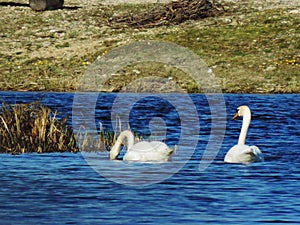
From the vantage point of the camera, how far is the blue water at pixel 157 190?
14.4 metres

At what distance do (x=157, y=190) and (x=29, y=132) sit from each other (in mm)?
5022

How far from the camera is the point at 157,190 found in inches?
668

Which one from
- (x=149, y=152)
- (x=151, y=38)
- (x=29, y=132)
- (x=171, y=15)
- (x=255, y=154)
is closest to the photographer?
(x=149, y=152)

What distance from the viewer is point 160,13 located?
1996 inches

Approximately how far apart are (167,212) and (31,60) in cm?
3057

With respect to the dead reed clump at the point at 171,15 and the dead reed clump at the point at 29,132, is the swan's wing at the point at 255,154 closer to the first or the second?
the dead reed clump at the point at 29,132

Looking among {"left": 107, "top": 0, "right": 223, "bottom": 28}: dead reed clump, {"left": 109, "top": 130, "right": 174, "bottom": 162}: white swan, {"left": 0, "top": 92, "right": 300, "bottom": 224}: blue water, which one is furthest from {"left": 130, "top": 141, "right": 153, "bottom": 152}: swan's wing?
{"left": 107, "top": 0, "right": 223, "bottom": 28}: dead reed clump

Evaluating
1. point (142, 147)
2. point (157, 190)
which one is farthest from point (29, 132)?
point (157, 190)

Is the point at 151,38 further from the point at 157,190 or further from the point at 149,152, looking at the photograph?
the point at 157,190

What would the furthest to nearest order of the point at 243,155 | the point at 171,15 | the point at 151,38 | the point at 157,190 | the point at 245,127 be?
the point at 171,15, the point at 151,38, the point at 245,127, the point at 243,155, the point at 157,190

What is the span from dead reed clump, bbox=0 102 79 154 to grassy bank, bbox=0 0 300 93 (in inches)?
786

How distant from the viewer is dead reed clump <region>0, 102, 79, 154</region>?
21.0 metres

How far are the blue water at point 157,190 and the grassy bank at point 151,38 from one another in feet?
53.3

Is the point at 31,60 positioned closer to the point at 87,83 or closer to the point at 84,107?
the point at 87,83
